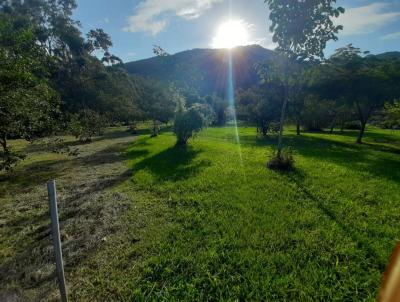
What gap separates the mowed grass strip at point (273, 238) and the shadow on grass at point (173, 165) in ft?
3.26

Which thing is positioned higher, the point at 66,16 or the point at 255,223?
the point at 66,16

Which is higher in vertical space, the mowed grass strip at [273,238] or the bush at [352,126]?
the mowed grass strip at [273,238]

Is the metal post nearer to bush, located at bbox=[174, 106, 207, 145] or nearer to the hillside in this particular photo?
bush, located at bbox=[174, 106, 207, 145]

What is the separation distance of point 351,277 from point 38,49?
11481mm

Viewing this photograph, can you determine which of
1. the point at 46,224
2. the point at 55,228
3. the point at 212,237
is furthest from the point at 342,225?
the point at 46,224

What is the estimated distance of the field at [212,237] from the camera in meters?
4.85

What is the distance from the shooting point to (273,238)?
6.24 meters

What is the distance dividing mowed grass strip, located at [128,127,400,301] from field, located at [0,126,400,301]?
2 centimetres

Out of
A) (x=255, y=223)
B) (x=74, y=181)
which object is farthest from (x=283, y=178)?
(x=74, y=181)

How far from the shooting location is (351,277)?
4816mm

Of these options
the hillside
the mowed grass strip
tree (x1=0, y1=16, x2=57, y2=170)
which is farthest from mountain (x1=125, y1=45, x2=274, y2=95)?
tree (x1=0, y1=16, x2=57, y2=170)

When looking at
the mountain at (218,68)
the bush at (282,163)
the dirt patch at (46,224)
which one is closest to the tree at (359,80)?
the bush at (282,163)

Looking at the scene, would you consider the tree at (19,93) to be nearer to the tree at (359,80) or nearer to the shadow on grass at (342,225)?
the shadow on grass at (342,225)

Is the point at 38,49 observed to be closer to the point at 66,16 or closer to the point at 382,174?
the point at 382,174
